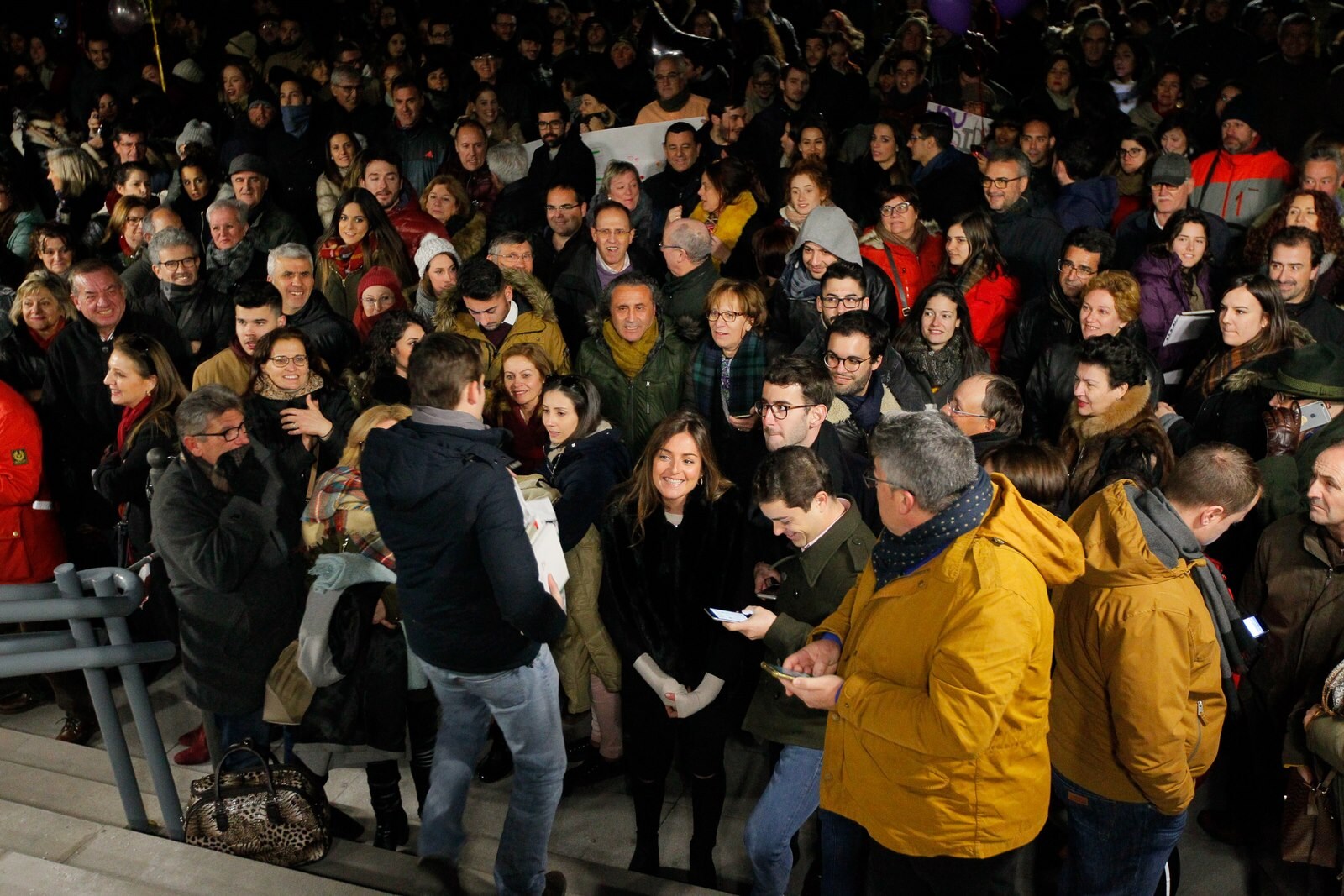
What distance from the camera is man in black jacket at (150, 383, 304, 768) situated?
3688 millimetres

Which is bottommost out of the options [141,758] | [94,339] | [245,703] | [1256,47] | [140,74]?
[141,758]

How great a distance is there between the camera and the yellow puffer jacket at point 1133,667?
2.84 meters

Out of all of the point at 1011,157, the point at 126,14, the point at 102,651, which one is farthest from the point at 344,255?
the point at 126,14

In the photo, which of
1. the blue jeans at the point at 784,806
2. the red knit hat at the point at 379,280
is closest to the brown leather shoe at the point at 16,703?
the red knit hat at the point at 379,280

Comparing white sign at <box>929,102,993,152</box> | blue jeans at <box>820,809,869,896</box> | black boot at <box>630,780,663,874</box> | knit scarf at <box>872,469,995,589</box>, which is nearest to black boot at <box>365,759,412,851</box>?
black boot at <box>630,780,663,874</box>

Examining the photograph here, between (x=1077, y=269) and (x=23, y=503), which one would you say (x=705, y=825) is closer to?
(x=1077, y=269)

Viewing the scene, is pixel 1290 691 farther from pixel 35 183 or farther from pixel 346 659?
pixel 35 183

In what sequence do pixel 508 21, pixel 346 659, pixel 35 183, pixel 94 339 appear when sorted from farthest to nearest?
pixel 508 21 < pixel 35 183 < pixel 94 339 < pixel 346 659

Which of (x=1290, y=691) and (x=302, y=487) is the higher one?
(x=302, y=487)

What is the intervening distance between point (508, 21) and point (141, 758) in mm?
7888

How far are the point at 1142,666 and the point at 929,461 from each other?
88 centimetres

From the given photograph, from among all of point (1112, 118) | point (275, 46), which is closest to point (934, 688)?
point (1112, 118)

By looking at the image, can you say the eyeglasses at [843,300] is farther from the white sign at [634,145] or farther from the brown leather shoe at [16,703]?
the brown leather shoe at [16,703]

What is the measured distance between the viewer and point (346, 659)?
3.67 m
